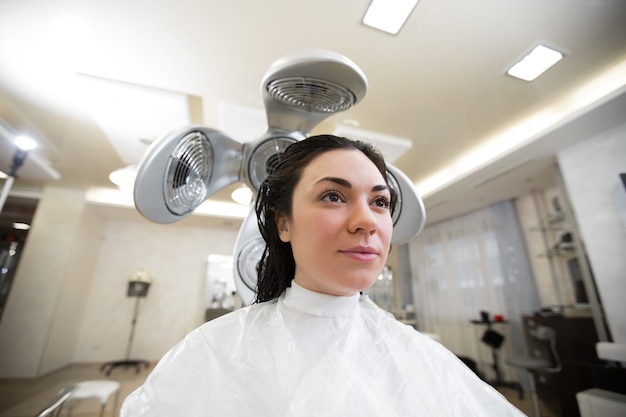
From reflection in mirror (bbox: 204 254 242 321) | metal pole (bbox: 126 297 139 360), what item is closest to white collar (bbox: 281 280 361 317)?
reflection in mirror (bbox: 204 254 242 321)

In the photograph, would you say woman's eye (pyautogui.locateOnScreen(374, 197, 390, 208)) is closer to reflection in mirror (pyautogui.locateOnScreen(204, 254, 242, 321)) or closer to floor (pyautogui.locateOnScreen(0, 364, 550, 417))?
floor (pyautogui.locateOnScreen(0, 364, 550, 417))

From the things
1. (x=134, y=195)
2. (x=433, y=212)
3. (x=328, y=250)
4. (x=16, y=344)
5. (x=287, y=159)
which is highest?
(x=433, y=212)

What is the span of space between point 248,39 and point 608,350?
2.40m

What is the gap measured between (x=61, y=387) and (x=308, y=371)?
14.2ft

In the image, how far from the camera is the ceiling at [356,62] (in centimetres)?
146

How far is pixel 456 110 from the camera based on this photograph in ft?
7.32

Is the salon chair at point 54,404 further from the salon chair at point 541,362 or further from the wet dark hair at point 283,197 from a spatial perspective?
the salon chair at point 541,362

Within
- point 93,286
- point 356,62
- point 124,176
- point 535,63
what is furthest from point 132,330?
point 535,63

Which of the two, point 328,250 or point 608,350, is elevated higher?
point 328,250

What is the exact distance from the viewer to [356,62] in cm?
179

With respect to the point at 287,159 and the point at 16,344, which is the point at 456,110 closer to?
the point at 287,159

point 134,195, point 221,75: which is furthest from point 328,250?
point 221,75

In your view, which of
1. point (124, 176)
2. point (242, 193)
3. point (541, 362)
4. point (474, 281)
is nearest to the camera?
point (242, 193)

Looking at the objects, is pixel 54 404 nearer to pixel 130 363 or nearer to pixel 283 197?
pixel 283 197
